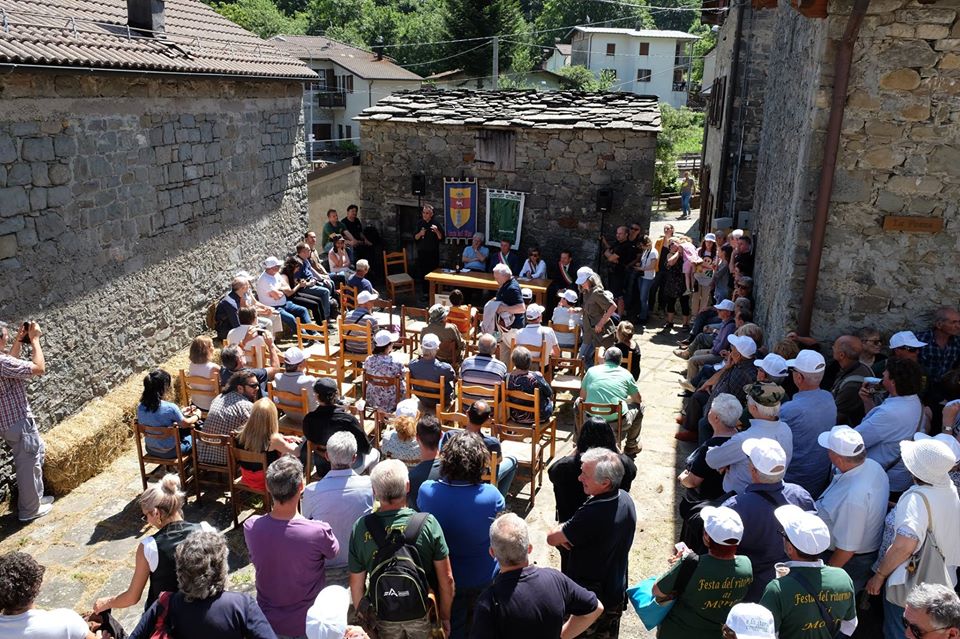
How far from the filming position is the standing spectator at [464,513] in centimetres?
402

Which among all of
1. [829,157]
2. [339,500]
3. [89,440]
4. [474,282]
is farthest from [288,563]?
[474,282]

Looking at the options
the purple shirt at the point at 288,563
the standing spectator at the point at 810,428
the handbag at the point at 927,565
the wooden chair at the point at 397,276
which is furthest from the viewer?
the wooden chair at the point at 397,276

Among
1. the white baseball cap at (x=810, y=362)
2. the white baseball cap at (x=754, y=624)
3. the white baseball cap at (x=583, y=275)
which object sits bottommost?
the white baseball cap at (x=754, y=624)

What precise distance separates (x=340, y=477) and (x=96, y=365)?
16.4ft

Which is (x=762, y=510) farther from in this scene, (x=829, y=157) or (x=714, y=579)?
(x=829, y=157)

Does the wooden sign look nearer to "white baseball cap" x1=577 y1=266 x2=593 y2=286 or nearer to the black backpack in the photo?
"white baseball cap" x1=577 y1=266 x2=593 y2=286

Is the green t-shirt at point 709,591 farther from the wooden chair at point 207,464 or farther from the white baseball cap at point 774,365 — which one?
the wooden chair at point 207,464

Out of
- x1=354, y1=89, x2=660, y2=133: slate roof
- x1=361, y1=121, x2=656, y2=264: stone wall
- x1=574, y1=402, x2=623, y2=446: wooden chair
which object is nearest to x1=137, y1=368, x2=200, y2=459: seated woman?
x1=574, y1=402, x2=623, y2=446: wooden chair

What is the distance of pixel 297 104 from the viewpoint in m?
12.6

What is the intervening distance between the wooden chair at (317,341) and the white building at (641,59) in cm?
5037

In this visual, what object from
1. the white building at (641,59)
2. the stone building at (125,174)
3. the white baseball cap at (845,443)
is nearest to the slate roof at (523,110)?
the stone building at (125,174)

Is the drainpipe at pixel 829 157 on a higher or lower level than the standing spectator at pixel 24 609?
higher

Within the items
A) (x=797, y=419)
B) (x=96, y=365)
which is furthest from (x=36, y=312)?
(x=797, y=419)

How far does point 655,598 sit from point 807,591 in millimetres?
706
